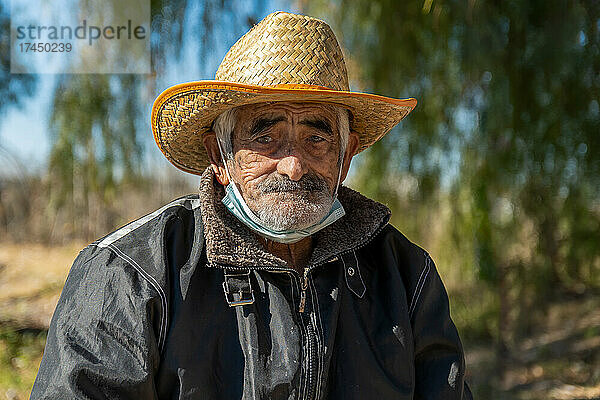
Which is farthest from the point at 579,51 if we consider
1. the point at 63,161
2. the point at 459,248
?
the point at 63,161

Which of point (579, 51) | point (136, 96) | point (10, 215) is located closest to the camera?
point (579, 51)

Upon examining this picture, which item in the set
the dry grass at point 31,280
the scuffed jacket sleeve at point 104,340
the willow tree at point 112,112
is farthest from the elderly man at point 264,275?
the dry grass at point 31,280

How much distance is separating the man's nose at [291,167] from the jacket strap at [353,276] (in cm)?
29

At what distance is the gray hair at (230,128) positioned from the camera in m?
1.61

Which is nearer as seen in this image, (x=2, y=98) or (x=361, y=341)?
(x=361, y=341)

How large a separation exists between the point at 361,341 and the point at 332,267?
8.2 inches

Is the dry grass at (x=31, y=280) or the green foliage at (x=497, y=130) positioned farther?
the dry grass at (x=31, y=280)

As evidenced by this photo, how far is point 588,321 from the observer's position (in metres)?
3.69

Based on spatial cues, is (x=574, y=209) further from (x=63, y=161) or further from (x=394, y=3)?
(x=63, y=161)

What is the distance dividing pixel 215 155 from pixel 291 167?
290 millimetres

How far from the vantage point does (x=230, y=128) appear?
1.62m

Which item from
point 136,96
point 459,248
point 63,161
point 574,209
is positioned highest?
point 136,96

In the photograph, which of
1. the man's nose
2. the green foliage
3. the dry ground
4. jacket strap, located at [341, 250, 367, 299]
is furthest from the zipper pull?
the dry ground

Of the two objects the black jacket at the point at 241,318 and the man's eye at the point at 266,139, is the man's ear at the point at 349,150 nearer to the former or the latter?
the black jacket at the point at 241,318
